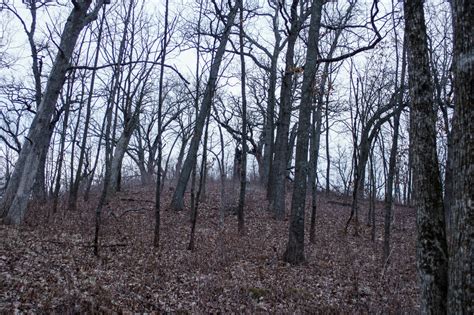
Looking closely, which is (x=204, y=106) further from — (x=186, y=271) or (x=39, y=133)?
(x=186, y=271)

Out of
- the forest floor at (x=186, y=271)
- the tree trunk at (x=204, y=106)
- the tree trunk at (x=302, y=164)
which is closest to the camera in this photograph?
the forest floor at (x=186, y=271)

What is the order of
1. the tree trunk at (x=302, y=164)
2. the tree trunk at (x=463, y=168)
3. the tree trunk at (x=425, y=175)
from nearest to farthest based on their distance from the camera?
the tree trunk at (x=463, y=168)
the tree trunk at (x=425, y=175)
the tree trunk at (x=302, y=164)

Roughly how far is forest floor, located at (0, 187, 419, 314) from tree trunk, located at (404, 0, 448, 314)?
218cm

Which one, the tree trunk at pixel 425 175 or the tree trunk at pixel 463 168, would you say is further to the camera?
the tree trunk at pixel 425 175

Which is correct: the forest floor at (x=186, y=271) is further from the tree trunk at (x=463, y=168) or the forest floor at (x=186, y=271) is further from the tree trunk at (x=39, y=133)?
the tree trunk at (x=463, y=168)

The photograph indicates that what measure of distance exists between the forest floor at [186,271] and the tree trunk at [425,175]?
7.15 feet

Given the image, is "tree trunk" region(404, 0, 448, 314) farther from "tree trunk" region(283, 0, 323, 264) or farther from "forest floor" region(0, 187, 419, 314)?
"tree trunk" region(283, 0, 323, 264)

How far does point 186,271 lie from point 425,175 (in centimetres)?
584

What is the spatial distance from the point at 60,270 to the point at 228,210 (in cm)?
1060

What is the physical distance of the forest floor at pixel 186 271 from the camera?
653cm

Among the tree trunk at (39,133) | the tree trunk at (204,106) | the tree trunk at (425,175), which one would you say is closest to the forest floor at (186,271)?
the tree trunk at (39,133)

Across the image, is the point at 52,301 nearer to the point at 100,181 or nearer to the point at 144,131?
the point at 100,181

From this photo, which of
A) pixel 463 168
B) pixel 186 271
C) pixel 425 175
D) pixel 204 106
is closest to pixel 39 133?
pixel 186 271

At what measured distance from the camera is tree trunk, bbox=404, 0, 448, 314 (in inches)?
163
